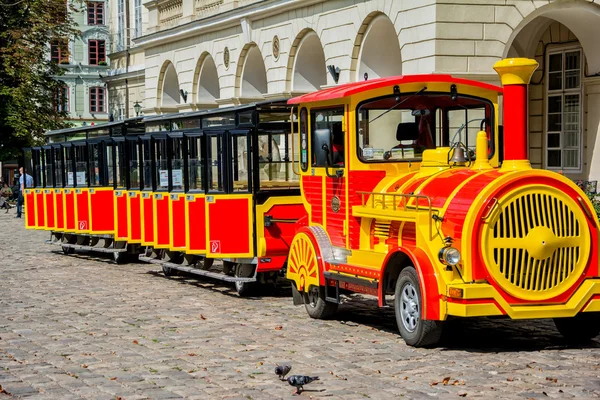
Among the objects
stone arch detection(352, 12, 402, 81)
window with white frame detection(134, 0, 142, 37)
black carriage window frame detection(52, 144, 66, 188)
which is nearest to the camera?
black carriage window frame detection(52, 144, 66, 188)

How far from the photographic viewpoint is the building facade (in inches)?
3214

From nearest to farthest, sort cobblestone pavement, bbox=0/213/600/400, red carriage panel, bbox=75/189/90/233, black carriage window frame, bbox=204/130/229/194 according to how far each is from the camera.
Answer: cobblestone pavement, bbox=0/213/600/400
black carriage window frame, bbox=204/130/229/194
red carriage panel, bbox=75/189/90/233

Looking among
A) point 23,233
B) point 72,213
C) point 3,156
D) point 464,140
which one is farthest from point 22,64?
point 464,140

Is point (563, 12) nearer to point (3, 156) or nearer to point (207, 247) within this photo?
point (207, 247)

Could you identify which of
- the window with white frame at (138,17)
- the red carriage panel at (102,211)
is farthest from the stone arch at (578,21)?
the window with white frame at (138,17)

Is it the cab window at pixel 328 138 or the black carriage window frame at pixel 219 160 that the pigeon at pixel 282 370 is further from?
the black carriage window frame at pixel 219 160

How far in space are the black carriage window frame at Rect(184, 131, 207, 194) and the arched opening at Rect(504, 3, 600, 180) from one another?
9.66 m

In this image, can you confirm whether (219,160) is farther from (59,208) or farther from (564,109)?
(564,109)

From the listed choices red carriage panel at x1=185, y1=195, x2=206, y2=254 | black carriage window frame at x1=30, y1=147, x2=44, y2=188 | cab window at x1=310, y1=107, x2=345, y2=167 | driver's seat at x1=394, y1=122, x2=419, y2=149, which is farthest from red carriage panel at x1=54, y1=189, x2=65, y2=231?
driver's seat at x1=394, y1=122, x2=419, y2=149

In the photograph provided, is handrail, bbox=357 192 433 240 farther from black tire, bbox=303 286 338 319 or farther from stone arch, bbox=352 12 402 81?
stone arch, bbox=352 12 402 81

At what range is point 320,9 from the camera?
31016mm

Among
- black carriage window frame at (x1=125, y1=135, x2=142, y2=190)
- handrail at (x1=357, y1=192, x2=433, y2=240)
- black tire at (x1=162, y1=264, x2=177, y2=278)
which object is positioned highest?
black carriage window frame at (x1=125, y1=135, x2=142, y2=190)

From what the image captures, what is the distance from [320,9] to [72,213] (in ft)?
31.5

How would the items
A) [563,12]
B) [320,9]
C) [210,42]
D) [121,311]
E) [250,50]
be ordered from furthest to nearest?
[210,42], [250,50], [320,9], [563,12], [121,311]
